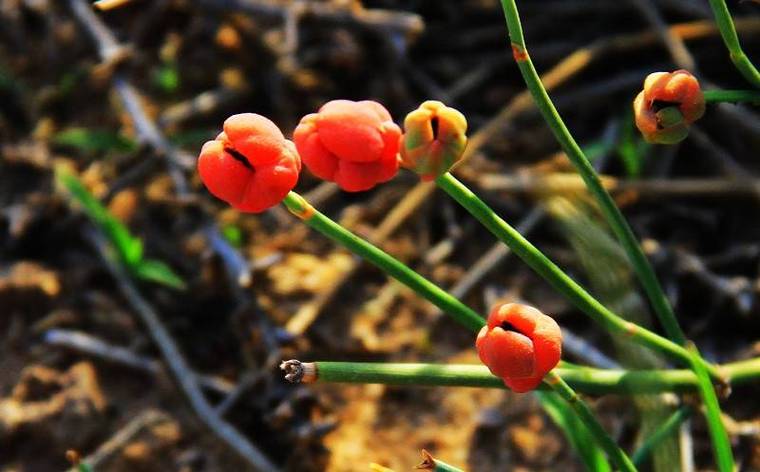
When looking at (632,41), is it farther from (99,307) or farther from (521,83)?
(99,307)

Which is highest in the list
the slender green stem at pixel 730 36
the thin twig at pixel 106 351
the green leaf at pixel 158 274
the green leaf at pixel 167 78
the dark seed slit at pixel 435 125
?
the green leaf at pixel 167 78

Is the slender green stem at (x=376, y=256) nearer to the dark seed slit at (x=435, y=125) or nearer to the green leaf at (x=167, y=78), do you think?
the dark seed slit at (x=435, y=125)

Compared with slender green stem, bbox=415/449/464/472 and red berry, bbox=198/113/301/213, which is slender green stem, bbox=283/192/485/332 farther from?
slender green stem, bbox=415/449/464/472

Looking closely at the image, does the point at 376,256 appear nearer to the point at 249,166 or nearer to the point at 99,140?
the point at 249,166

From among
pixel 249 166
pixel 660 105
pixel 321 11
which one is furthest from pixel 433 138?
pixel 321 11

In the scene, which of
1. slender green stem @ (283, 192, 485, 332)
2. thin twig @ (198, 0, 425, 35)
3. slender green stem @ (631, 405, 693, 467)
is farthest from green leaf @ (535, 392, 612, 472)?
thin twig @ (198, 0, 425, 35)

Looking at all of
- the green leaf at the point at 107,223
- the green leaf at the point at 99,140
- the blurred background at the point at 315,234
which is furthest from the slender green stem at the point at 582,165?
the green leaf at the point at 99,140

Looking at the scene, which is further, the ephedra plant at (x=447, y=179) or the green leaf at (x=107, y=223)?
the green leaf at (x=107, y=223)

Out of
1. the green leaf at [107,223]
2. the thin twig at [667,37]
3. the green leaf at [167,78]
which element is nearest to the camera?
the green leaf at [107,223]
